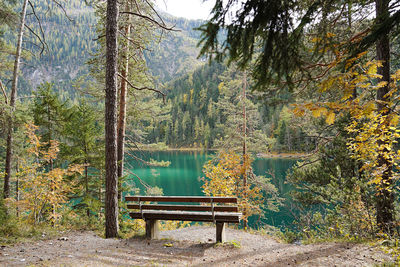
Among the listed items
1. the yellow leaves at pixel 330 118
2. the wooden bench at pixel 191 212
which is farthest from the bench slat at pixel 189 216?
the yellow leaves at pixel 330 118

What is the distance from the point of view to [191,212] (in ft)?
15.0

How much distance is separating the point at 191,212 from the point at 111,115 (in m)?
2.76

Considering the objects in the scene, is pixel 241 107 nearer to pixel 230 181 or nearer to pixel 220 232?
pixel 230 181

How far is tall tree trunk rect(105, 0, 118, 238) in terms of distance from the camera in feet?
15.8

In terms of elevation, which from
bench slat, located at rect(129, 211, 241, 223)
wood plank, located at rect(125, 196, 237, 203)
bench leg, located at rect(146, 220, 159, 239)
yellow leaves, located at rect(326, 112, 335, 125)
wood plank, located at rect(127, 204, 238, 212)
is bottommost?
bench leg, located at rect(146, 220, 159, 239)

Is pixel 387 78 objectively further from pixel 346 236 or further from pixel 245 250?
pixel 245 250

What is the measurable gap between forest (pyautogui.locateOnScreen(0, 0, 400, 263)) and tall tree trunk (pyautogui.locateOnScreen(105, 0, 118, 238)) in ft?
0.07

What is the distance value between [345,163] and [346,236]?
303cm

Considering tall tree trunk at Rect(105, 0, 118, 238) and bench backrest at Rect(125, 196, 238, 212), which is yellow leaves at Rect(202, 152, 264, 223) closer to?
bench backrest at Rect(125, 196, 238, 212)

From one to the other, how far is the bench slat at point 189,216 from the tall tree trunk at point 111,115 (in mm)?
602

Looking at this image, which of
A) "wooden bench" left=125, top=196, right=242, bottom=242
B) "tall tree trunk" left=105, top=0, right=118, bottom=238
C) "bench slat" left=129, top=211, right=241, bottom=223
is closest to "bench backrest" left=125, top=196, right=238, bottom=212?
"wooden bench" left=125, top=196, right=242, bottom=242

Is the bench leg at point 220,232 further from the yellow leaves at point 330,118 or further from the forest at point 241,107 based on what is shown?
the yellow leaves at point 330,118

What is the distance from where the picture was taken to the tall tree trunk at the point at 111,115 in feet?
15.8

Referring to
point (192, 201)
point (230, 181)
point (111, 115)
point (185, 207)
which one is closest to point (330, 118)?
point (192, 201)
